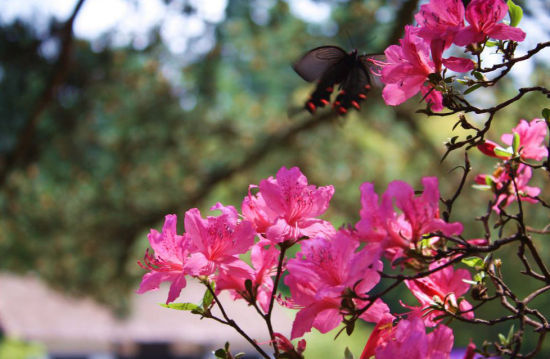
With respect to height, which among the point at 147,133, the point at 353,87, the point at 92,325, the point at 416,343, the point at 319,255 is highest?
the point at 92,325

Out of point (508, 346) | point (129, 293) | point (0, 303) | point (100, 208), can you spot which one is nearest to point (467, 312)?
point (508, 346)

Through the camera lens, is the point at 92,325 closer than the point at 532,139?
No

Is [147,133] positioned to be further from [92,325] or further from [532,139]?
[92,325]

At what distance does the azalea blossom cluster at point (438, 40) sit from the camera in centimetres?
62

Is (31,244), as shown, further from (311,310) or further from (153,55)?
(311,310)

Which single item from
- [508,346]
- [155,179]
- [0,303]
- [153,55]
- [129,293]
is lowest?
[508,346]

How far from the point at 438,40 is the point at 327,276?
273 mm

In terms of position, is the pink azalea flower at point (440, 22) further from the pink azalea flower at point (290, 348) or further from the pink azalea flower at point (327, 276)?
the pink azalea flower at point (290, 348)

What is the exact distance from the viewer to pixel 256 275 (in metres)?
0.65

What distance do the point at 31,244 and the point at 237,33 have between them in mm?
2633

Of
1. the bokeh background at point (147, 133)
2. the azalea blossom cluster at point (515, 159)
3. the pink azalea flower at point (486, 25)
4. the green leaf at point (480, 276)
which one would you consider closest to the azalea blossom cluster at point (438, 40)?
the pink azalea flower at point (486, 25)

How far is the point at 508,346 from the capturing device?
59 cm

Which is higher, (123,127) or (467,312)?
(123,127)

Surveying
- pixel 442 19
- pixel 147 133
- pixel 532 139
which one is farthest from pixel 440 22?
pixel 147 133
